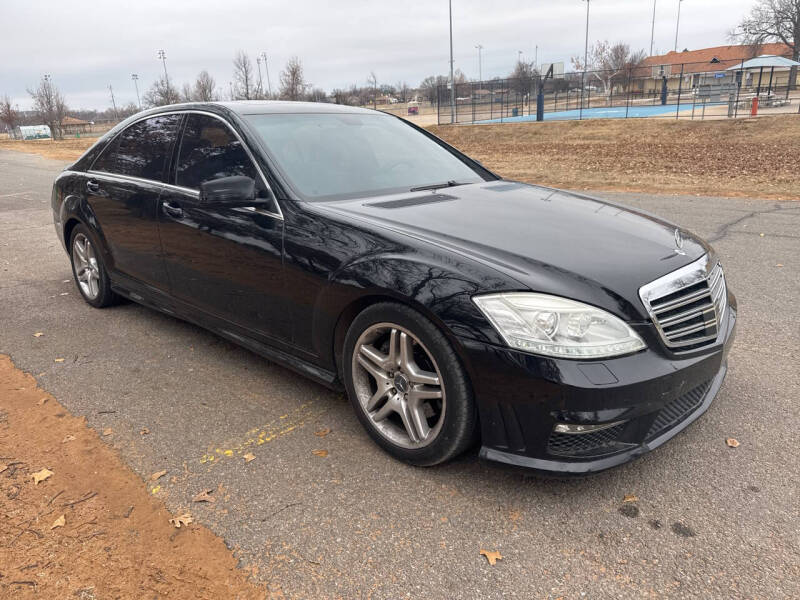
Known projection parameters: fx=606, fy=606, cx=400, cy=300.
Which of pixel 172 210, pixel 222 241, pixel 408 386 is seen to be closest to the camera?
pixel 408 386

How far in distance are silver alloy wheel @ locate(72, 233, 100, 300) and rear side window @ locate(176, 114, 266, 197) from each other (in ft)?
5.64

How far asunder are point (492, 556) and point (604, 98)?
52310 millimetres

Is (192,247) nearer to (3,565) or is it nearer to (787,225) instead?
(3,565)

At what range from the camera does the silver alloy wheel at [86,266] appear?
5180mm

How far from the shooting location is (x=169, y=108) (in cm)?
438

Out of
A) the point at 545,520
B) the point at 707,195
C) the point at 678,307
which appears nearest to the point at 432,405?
the point at 545,520

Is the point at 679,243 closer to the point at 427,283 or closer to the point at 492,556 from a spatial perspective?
the point at 427,283

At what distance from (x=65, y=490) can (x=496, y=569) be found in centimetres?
195

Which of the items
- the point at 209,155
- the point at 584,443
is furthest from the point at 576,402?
the point at 209,155

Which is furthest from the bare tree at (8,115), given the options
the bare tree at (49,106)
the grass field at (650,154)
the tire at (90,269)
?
the tire at (90,269)

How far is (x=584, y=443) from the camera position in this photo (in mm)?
2428

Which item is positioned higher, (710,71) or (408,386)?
(710,71)

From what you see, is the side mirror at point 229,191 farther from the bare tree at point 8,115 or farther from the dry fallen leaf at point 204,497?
the bare tree at point 8,115

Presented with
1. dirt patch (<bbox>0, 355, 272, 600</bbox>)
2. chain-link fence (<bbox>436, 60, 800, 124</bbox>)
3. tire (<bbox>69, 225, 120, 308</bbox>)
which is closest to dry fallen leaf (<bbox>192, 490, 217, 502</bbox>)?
dirt patch (<bbox>0, 355, 272, 600</bbox>)
